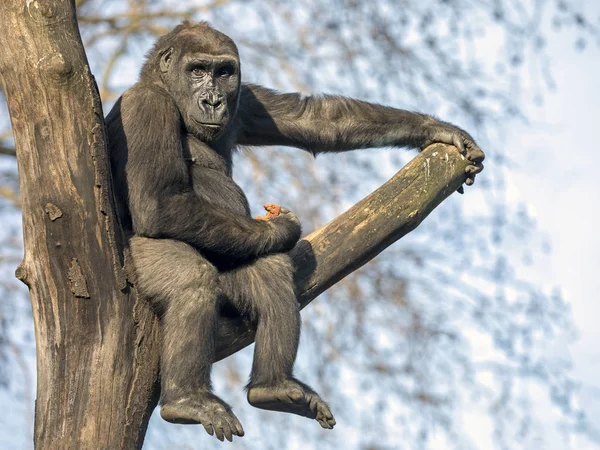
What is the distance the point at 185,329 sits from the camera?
393cm

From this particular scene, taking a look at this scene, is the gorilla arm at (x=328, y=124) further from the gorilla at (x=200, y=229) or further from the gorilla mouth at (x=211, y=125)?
the gorilla mouth at (x=211, y=125)

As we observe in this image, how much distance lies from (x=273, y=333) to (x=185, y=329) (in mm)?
494

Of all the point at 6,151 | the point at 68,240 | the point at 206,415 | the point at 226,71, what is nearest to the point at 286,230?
the point at 226,71

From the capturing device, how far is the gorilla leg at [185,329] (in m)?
3.80

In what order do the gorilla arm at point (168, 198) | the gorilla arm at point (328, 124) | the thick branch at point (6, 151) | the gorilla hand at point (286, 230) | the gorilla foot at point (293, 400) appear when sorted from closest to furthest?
the gorilla foot at point (293, 400) → the gorilla arm at point (168, 198) → the gorilla hand at point (286, 230) → the gorilla arm at point (328, 124) → the thick branch at point (6, 151)

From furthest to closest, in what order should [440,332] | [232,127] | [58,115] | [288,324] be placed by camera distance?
[440,332], [232,127], [288,324], [58,115]

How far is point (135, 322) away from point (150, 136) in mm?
967

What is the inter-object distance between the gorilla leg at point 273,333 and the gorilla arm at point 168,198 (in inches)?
4.8

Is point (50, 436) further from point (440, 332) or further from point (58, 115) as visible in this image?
point (440, 332)

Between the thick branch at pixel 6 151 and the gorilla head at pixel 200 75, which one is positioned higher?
the thick branch at pixel 6 151

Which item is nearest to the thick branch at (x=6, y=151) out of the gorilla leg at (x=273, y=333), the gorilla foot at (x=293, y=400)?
the gorilla leg at (x=273, y=333)


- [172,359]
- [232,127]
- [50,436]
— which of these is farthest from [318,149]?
[50,436]

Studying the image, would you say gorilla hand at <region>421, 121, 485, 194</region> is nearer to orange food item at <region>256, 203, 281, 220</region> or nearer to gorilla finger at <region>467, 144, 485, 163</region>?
gorilla finger at <region>467, 144, 485, 163</region>

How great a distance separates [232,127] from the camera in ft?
16.4
